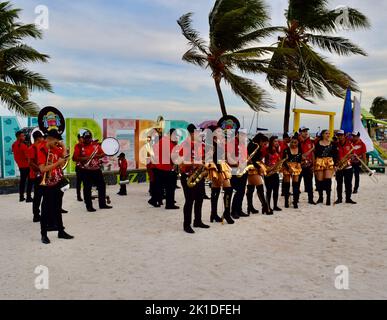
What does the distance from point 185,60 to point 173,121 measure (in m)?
2.55

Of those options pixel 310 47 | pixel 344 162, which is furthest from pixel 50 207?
pixel 310 47

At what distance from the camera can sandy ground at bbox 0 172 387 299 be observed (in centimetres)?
411

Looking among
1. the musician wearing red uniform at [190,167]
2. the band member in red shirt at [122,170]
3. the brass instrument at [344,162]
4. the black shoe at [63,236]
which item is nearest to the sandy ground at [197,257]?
the black shoe at [63,236]

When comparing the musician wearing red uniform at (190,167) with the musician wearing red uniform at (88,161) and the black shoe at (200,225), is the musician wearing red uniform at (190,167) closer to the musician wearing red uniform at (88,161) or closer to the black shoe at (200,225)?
the black shoe at (200,225)

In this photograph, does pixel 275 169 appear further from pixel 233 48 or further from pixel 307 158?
pixel 233 48

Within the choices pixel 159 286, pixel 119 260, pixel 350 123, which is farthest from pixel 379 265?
pixel 350 123

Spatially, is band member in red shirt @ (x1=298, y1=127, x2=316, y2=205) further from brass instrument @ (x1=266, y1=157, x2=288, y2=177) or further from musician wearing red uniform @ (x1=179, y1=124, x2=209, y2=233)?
musician wearing red uniform @ (x1=179, y1=124, x2=209, y2=233)

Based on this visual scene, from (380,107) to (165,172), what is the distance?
33.0 metres

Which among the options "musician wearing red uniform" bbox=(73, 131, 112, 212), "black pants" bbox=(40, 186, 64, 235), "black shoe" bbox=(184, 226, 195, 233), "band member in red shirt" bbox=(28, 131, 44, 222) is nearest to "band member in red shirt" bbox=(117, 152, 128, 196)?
"musician wearing red uniform" bbox=(73, 131, 112, 212)

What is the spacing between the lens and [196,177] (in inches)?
262

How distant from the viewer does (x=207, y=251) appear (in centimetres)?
552

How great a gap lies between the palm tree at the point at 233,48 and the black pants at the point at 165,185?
7040 millimetres

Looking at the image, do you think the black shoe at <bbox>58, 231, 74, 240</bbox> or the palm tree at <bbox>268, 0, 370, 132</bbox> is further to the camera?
the palm tree at <bbox>268, 0, 370, 132</bbox>
